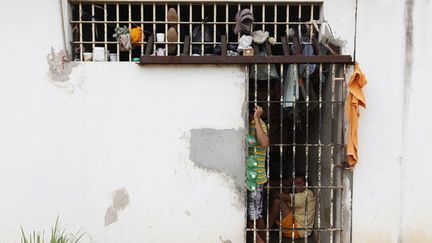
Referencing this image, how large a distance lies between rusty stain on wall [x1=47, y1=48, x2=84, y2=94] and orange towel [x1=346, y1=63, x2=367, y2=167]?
102 inches

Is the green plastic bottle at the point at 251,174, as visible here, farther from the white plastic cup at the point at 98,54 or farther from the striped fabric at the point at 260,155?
the white plastic cup at the point at 98,54

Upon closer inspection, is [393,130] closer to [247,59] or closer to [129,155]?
[247,59]

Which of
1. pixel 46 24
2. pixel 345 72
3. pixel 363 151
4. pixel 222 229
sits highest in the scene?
pixel 46 24

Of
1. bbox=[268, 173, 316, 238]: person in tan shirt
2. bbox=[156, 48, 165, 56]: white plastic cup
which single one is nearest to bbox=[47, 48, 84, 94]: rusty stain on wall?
bbox=[156, 48, 165, 56]: white plastic cup

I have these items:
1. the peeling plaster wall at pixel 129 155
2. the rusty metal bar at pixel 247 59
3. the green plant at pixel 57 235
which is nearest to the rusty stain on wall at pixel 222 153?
the peeling plaster wall at pixel 129 155

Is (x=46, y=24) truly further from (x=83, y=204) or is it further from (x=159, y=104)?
(x=83, y=204)

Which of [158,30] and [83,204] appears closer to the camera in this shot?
[83,204]

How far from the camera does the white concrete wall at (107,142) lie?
14.8 ft

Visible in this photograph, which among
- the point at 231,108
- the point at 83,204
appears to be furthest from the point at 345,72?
the point at 83,204

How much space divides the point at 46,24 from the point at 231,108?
78.1 inches

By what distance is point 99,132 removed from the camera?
178 inches

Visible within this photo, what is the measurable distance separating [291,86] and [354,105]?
0.63m

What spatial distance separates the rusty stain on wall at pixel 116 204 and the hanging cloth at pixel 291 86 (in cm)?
184

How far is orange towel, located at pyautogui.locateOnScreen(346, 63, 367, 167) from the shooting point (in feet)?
14.2
